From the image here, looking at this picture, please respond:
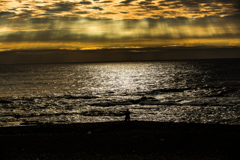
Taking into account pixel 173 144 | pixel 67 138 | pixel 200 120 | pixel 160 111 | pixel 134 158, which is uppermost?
pixel 134 158

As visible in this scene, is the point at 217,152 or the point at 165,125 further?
the point at 165,125

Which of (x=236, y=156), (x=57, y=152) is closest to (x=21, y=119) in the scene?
(x=57, y=152)

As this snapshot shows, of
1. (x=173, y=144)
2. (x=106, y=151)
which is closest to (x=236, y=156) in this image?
(x=173, y=144)

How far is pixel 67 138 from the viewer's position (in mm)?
14836

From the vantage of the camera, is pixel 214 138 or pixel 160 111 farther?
pixel 160 111

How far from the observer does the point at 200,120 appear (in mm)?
22984

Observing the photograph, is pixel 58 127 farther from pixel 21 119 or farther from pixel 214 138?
pixel 214 138

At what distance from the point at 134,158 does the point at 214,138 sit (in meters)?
6.55

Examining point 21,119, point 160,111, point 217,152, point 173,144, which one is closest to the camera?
point 217,152

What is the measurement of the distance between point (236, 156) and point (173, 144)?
3.42 metres

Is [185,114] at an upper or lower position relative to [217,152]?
lower

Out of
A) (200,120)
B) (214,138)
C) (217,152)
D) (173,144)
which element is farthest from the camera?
(200,120)

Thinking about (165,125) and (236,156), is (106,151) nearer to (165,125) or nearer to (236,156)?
(236,156)

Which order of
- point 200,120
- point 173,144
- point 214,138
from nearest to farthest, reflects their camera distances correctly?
1. point 173,144
2. point 214,138
3. point 200,120
